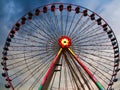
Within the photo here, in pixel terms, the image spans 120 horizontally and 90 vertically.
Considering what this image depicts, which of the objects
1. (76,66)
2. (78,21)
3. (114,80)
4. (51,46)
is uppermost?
(78,21)

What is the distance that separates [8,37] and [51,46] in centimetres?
618

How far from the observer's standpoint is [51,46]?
3831 cm

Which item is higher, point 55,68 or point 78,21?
point 78,21

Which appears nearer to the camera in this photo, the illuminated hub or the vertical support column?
the vertical support column

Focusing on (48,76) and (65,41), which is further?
(65,41)

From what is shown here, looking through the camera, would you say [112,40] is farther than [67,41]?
Yes

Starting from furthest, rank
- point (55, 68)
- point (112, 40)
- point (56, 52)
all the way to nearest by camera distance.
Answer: point (112, 40), point (56, 52), point (55, 68)

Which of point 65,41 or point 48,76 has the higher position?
point 65,41

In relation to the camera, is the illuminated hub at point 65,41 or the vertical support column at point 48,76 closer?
the vertical support column at point 48,76

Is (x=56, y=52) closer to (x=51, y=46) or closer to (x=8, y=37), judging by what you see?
(x=51, y=46)

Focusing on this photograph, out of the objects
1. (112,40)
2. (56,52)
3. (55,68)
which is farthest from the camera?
(112,40)

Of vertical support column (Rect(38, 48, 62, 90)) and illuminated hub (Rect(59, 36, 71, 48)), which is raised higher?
illuminated hub (Rect(59, 36, 71, 48))

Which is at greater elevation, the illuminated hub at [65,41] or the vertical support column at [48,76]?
the illuminated hub at [65,41]

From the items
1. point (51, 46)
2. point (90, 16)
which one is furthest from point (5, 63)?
point (90, 16)
